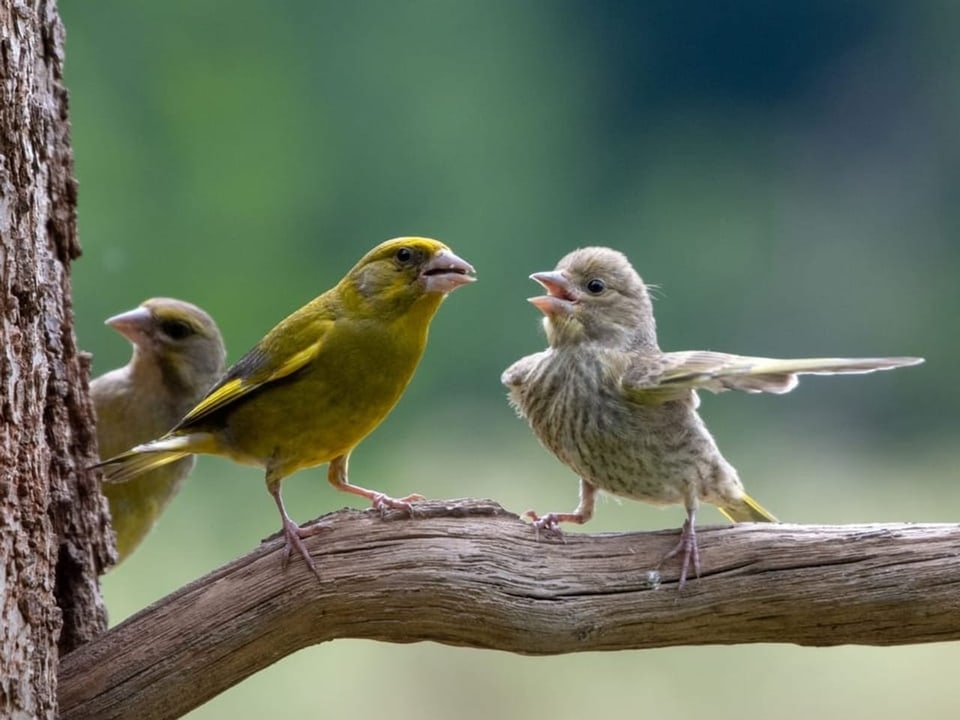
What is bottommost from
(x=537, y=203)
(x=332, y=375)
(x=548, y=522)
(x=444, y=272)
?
(x=548, y=522)

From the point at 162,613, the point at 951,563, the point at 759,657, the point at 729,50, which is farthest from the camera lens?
the point at 729,50

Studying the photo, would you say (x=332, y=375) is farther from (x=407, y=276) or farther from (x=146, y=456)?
(x=146, y=456)

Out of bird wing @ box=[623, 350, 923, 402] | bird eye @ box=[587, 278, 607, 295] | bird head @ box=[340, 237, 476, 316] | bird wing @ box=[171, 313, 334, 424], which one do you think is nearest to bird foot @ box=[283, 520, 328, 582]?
bird wing @ box=[171, 313, 334, 424]

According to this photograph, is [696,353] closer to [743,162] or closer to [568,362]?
[568,362]

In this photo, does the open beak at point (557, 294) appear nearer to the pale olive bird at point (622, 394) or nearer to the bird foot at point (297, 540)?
the pale olive bird at point (622, 394)

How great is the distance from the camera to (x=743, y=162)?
231 inches

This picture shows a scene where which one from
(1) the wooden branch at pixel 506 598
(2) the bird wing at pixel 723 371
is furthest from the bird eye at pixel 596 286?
(1) the wooden branch at pixel 506 598

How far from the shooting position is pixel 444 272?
2.95m

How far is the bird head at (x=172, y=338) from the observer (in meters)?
3.71

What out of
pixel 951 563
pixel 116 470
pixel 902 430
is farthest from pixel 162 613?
pixel 902 430

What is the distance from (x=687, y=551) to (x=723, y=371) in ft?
1.25

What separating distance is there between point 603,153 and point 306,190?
1351mm

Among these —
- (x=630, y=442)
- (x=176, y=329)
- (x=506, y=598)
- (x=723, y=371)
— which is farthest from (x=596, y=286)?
(x=176, y=329)

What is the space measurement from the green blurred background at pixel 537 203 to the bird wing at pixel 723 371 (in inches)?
58.9
